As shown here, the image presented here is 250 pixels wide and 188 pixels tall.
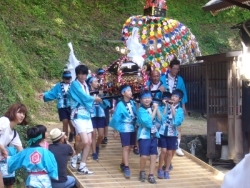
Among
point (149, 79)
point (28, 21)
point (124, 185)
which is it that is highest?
point (28, 21)

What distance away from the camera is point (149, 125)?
7.62 m

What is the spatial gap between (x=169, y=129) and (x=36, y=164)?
119 inches

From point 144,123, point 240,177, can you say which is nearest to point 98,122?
point 144,123

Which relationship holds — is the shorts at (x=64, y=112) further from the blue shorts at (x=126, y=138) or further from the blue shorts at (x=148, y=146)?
the blue shorts at (x=148, y=146)

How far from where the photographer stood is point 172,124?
807 centimetres

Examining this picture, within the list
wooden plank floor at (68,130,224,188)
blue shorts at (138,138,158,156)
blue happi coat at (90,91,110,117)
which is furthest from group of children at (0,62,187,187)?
blue happi coat at (90,91,110,117)

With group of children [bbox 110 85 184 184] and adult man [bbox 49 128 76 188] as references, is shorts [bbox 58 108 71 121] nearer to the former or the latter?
group of children [bbox 110 85 184 184]

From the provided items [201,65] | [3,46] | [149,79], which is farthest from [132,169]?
[3,46]

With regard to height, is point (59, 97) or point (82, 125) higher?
point (59, 97)

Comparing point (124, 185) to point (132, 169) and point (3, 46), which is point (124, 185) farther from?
point (3, 46)

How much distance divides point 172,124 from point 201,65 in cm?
411

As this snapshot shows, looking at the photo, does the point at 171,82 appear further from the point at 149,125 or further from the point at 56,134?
the point at 56,134

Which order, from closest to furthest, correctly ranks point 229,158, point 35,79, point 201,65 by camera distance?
point 229,158
point 201,65
point 35,79

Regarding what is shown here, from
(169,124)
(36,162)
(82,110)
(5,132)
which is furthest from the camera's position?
(169,124)
